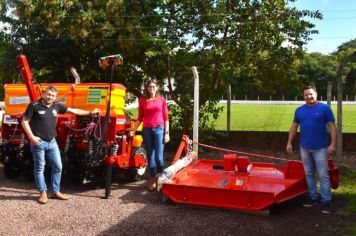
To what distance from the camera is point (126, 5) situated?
10.2 metres

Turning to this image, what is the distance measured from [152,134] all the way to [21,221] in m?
2.40

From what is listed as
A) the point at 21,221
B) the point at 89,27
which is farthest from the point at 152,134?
the point at 89,27

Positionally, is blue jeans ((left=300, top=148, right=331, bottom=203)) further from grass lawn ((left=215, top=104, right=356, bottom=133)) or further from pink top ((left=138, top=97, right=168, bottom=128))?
grass lawn ((left=215, top=104, right=356, bottom=133))

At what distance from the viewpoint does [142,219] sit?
5.75 metres

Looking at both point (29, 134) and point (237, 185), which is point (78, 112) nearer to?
point (29, 134)

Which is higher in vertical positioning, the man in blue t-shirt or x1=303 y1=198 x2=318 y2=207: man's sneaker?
the man in blue t-shirt

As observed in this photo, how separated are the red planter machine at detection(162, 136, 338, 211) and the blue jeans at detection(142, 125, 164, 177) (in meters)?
0.41

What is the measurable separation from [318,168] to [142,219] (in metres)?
2.41

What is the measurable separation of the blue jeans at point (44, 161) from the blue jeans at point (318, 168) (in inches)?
138

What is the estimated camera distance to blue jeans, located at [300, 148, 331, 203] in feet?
19.9

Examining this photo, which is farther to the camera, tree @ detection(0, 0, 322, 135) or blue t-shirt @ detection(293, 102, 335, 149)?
tree @ detection(0, 0, 322, 135)

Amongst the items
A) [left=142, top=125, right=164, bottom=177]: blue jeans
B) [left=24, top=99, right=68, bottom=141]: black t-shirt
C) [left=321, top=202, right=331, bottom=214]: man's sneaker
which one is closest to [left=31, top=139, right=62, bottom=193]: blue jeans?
[left=24, top=99, right=68, bottom=141]: black t-shirt

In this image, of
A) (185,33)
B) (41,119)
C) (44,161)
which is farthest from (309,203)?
(185,33)

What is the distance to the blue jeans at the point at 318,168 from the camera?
19.9ft
